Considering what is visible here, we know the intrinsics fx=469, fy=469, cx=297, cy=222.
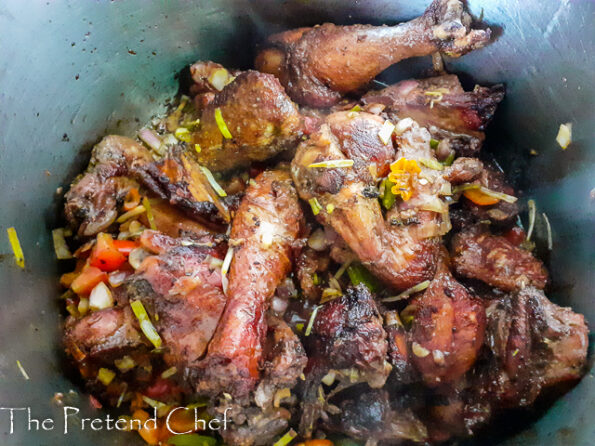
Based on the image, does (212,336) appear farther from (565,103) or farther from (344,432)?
(565,103)

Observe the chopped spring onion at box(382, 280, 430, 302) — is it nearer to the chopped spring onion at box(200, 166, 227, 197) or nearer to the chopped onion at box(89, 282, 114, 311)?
the chopped spring onion at box(200, 166, 227, 197)

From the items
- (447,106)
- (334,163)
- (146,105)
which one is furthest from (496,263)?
(146,105)

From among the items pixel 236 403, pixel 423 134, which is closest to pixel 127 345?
pixel 236 403

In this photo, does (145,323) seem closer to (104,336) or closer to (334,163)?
(104,336)

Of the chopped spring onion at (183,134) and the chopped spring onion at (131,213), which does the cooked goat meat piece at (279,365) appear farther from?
the chopped spring onion at (183,134)

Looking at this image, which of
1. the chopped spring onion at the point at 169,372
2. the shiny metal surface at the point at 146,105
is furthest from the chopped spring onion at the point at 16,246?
the chopped spring onion at the point at 169,372

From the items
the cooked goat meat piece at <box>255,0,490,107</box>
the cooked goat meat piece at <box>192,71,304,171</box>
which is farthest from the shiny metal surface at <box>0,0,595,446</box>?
the cooked goat meat piece at <box>192,71,304,171</box>
